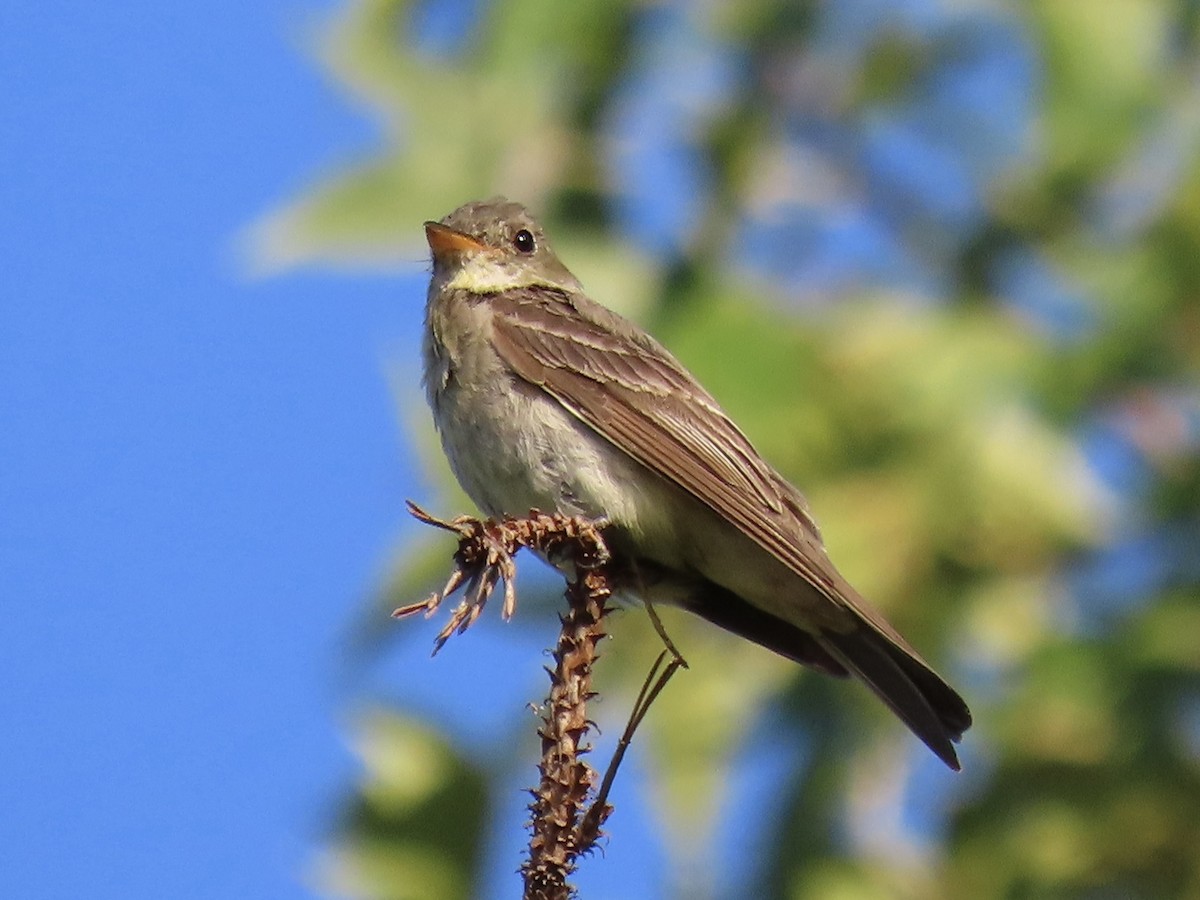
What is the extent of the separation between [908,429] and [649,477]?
94cm

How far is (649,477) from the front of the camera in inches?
227

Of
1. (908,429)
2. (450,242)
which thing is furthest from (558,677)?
(450,242)

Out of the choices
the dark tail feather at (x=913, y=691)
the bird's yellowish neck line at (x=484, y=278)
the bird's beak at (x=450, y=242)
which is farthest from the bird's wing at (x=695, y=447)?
the bird's beak at (x=450, y=242)

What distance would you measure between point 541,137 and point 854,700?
1.80m

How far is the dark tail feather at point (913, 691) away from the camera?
5.05 meters

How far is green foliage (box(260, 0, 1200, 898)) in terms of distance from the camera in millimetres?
4633

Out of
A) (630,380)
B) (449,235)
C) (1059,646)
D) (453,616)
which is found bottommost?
(453,616)

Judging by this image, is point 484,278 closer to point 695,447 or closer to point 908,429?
point 695,447

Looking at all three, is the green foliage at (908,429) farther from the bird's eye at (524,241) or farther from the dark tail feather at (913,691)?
the bird's eye at (524,241)

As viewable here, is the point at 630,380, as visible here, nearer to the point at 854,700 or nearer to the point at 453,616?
the point at 854,700

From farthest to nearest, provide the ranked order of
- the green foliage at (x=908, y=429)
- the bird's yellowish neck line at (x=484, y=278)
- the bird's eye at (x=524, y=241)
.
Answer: the bird's eye at (x=524, y=241), the bird's yellowish neck line at (x=484, y=278), the green foliage at (x=908, y=429)

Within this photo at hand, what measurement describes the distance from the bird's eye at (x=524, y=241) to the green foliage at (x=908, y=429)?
127cm

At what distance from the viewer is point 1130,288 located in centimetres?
496

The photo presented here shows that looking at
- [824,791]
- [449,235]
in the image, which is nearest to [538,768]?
[824,791]
